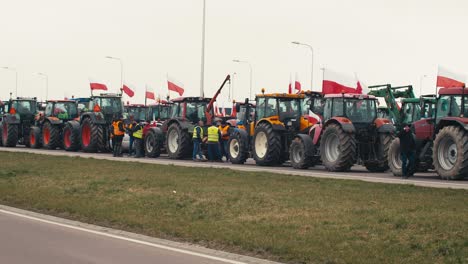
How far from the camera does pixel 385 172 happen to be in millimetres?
26734

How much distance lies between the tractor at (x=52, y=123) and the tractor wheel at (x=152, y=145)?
307 inches

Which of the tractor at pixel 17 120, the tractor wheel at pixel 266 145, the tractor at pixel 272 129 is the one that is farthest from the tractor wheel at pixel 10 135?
the tractor wheel at pixel 266 145

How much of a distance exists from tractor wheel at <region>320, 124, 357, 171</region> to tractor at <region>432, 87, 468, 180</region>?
300 centimetres

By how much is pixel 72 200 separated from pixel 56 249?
616 centimetres

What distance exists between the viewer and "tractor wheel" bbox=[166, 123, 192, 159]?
32938 mm

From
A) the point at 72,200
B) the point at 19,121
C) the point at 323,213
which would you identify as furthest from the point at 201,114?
the point at 323,213

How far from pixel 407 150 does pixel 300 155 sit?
5.08 m

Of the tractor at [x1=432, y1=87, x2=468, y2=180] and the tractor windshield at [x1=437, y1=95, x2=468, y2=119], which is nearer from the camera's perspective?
the tractor at [x1=432, y1=87, x2=468, y2=180]

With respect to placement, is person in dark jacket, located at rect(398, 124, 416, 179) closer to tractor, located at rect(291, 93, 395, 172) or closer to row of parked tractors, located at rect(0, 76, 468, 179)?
row of parked tractors, located at rect(0, 76, 468, 179)

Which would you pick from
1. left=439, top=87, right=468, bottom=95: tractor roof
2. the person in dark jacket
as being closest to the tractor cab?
the person in dark jacket

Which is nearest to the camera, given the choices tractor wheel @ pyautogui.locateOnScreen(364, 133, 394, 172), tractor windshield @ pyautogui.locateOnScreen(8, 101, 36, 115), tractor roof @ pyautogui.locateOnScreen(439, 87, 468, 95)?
tractor roof @ pyautogui.locateOnScreen(439, 87, 468, 95)

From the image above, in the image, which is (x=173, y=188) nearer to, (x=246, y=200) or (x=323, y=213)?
(x=246, y=200)

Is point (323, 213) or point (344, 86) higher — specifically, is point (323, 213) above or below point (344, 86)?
below

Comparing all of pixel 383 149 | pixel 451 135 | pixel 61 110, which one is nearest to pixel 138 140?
pixel 61 110
